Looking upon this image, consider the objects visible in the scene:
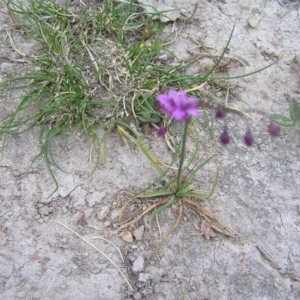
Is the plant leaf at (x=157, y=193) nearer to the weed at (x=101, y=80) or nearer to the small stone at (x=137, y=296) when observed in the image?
the weed at (x=101, y=80)

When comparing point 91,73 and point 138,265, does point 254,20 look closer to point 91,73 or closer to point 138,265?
point 91,73

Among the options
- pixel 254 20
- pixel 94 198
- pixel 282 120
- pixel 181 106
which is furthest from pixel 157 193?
pixel 254 20

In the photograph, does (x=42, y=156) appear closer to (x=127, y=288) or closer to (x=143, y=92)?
(x=143, y=92)

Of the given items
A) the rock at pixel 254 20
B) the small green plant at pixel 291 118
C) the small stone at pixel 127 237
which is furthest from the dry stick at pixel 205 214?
the rock at pixel 254 20

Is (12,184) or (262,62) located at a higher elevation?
(262,62)

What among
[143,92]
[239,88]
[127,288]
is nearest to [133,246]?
[127,288]

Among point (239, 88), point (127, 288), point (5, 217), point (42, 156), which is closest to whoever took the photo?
point (127, 288)
